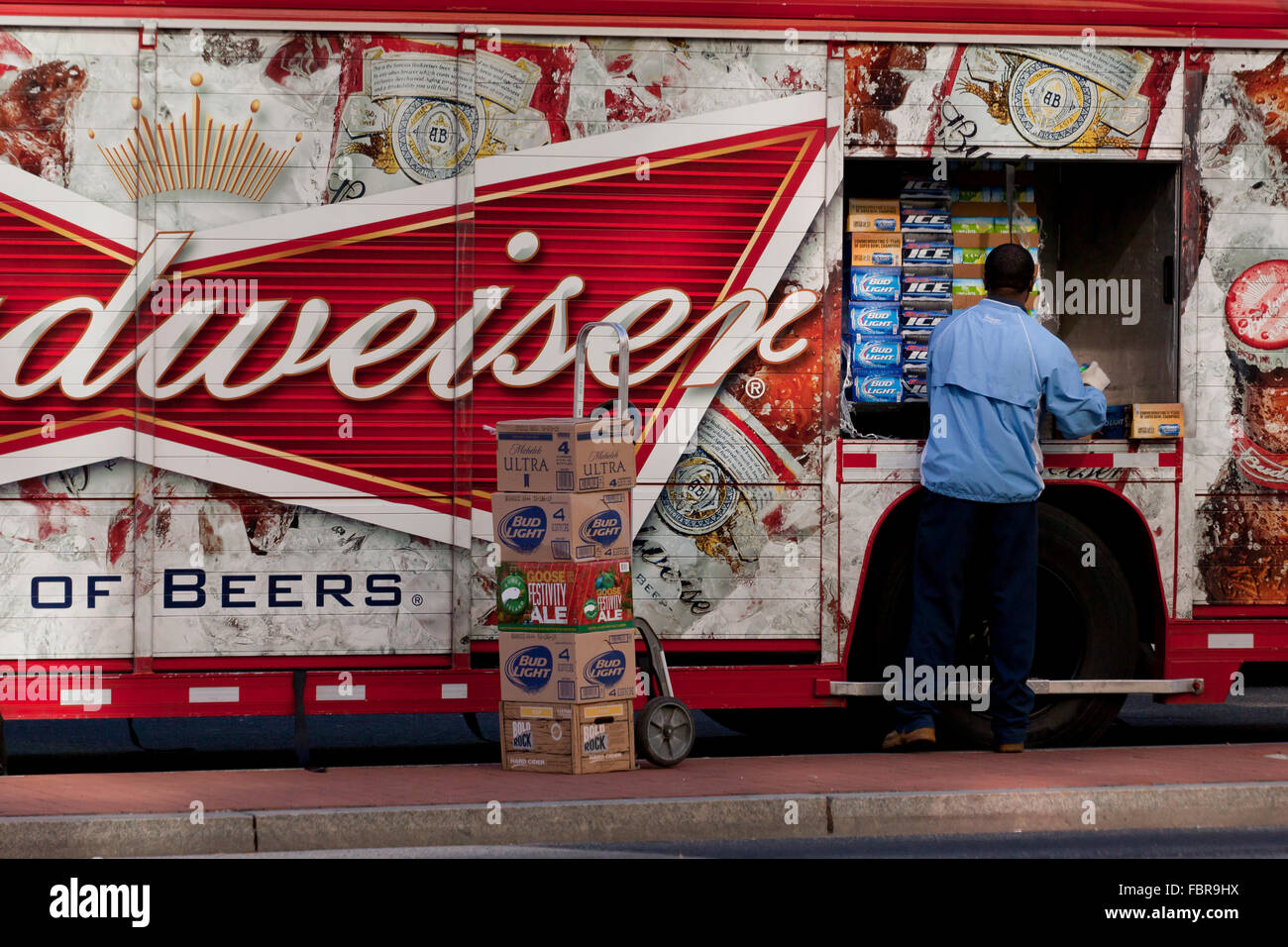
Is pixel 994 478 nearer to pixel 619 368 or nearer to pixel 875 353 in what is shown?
pixel 875 353

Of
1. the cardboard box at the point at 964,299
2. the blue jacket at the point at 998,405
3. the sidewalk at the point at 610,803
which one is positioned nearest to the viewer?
the sidewalk at the point at 610,803

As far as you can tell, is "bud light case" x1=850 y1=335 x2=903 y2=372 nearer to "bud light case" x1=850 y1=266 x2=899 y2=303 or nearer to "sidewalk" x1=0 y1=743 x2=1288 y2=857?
"bud light case" x1=850 y1=266 x2=899 y2=303

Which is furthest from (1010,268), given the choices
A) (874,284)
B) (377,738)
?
(377,738)

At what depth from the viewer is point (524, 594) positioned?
6734mm

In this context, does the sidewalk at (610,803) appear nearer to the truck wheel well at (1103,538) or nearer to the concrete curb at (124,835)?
the concrete curb at (124,835)

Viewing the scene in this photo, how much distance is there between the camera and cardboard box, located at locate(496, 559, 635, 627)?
666 cm

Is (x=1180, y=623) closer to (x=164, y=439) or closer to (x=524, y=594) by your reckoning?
(x=524, y=594)

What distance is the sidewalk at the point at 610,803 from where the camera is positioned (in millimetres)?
5754

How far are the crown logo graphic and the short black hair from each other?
10.0ft

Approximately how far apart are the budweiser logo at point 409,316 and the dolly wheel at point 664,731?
3.41ft

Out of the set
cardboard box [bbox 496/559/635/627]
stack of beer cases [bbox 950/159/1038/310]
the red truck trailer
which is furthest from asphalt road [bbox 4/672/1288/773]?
stack of beer cases [bbox 950/159/1038/310]

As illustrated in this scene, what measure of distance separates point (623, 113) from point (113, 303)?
2.30 m

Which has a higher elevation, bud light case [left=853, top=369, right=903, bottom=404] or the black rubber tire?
bud light case [left=853, top=369, right=903, bottom=404]

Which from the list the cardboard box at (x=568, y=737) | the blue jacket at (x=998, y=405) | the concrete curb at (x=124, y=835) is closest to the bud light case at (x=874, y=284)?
the blue jacket at (x=998, y=405)
